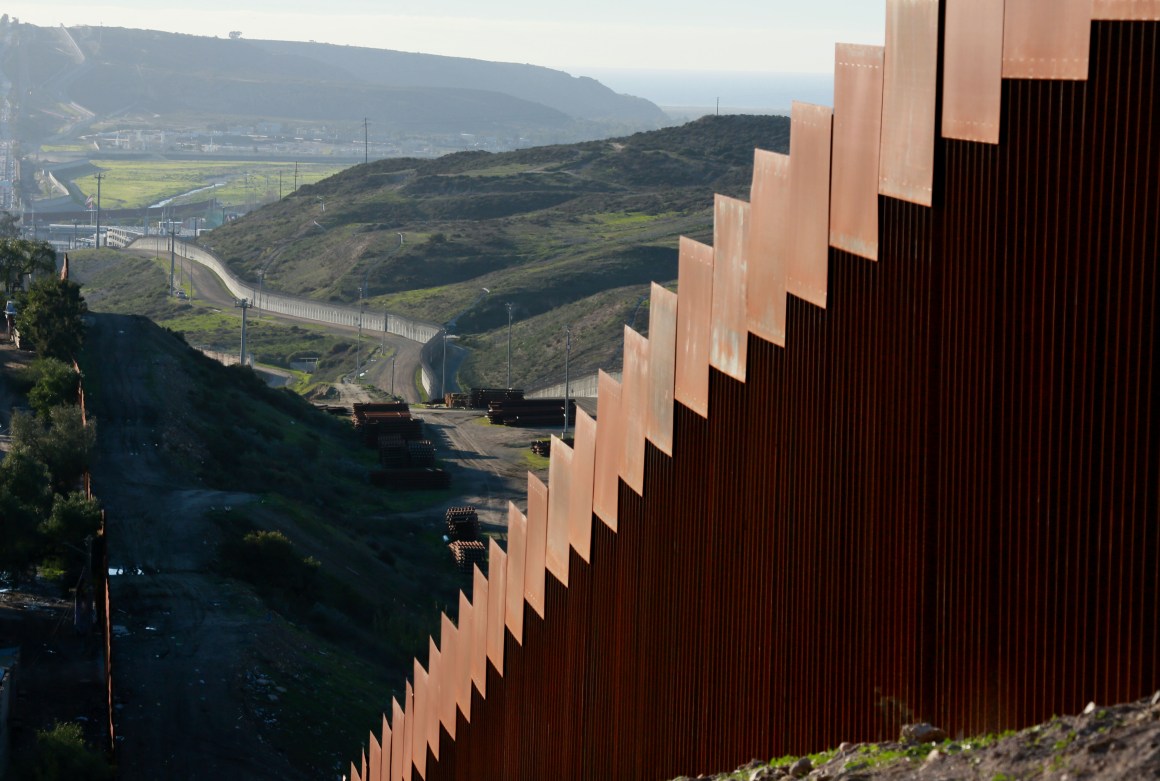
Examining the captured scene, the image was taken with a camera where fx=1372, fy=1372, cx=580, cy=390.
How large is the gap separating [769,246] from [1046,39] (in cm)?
268

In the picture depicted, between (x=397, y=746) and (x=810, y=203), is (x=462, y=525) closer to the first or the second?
(x=397, y=746)

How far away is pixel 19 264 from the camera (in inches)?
2349

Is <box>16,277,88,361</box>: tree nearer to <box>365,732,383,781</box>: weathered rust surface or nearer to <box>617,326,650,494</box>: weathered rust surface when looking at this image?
<box>365,732,383,781</box>: weathered rust surface

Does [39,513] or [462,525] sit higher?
[39,513]

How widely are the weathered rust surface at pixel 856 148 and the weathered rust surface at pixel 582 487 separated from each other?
3.84m

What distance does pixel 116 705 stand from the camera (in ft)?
74.3

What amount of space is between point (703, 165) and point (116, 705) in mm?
144891

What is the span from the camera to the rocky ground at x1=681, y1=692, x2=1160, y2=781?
539 centimetres

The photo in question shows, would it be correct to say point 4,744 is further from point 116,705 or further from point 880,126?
point 880,126

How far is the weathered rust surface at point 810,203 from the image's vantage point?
9047mm

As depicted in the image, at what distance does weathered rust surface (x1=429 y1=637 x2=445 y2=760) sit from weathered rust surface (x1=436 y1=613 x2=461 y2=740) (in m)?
0.03

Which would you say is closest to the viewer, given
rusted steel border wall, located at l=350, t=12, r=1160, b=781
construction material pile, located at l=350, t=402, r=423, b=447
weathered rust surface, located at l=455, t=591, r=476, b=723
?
rusted steel border wall, located at l=350, t=12, r=1160, b=781

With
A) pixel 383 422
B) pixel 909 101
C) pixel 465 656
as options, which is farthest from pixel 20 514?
pixel 383 422

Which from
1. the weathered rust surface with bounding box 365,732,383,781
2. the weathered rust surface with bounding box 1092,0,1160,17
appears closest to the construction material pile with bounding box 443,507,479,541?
the weathered rust surface with bounding box 365,732,383,781
